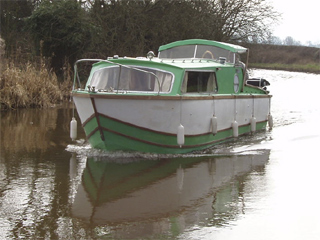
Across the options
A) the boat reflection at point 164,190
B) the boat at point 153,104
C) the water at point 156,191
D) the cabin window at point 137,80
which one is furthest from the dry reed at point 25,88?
the boat reflection at point 164,190

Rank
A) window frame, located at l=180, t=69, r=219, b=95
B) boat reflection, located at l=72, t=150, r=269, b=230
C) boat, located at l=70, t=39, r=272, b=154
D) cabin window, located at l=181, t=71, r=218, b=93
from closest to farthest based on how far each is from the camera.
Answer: boat reflection, located at l=72, t=150, r=269, b=230
boat, located at l=70, t=39, r=272, b=154
window frame, located at l=180, t=69, r=219, b=95
cabin window, located at l=181, t=71, r=218, b=93

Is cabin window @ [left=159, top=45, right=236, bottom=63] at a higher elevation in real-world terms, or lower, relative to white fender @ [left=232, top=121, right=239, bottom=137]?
higher

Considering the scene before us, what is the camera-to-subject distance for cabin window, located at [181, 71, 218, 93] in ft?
37.2

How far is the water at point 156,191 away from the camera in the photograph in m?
6.57

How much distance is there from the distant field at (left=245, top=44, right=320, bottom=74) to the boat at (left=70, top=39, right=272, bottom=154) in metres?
61.0

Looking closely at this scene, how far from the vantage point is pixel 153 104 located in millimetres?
10445

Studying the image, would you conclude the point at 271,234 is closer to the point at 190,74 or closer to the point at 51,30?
the point at 190,74

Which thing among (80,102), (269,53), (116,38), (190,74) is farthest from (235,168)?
(269,53)

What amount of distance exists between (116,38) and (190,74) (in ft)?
58.2

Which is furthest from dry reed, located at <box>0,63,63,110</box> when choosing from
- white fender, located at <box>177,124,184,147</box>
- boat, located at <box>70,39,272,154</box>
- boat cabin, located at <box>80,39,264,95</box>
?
white fender, located at <box>177,124,184,147</box>

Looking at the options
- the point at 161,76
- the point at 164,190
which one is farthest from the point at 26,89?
the point at 164,190

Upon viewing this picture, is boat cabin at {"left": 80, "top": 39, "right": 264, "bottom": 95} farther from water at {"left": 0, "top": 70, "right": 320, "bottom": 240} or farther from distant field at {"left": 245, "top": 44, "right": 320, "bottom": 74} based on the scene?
distant field at {"left": 245, "top": 44, "right": 320, "bottom": 74}

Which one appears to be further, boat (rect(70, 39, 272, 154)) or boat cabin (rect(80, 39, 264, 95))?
boat cabin (rect(80, 39, 264, 95))

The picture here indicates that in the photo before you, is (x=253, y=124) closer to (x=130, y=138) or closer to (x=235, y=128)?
(x=235, y=128)
